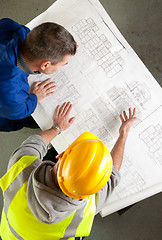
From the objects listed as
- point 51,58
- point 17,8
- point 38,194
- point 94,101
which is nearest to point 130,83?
point 94,101

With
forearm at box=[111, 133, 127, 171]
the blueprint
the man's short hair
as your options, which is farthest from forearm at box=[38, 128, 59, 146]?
the man's short hair

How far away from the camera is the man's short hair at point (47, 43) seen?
1168mm

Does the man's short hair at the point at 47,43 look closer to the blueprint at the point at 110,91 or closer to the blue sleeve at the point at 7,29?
the blue sleeve at the point at 7,29

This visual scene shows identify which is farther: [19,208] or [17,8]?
[17,8]

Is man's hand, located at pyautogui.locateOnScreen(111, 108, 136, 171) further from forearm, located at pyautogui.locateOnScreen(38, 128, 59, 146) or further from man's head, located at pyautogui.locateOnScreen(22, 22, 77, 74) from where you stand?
man's head, located at pyautogui.locateOnScreen(22, 22, 77, 74)

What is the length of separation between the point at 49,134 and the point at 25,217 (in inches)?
25.2

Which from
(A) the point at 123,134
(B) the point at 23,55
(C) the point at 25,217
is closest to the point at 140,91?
(A) the point at 123,134

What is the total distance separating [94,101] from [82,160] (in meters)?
0.80

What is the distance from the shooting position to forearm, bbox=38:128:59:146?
152cm

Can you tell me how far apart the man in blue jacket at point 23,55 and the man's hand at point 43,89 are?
0.22 meters

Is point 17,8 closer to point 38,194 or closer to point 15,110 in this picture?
point 15,110

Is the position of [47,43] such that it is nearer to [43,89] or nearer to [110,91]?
[43,89]

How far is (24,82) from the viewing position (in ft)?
4.40

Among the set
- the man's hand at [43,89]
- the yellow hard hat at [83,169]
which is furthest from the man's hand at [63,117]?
the yellow hard hat at [83,169]
